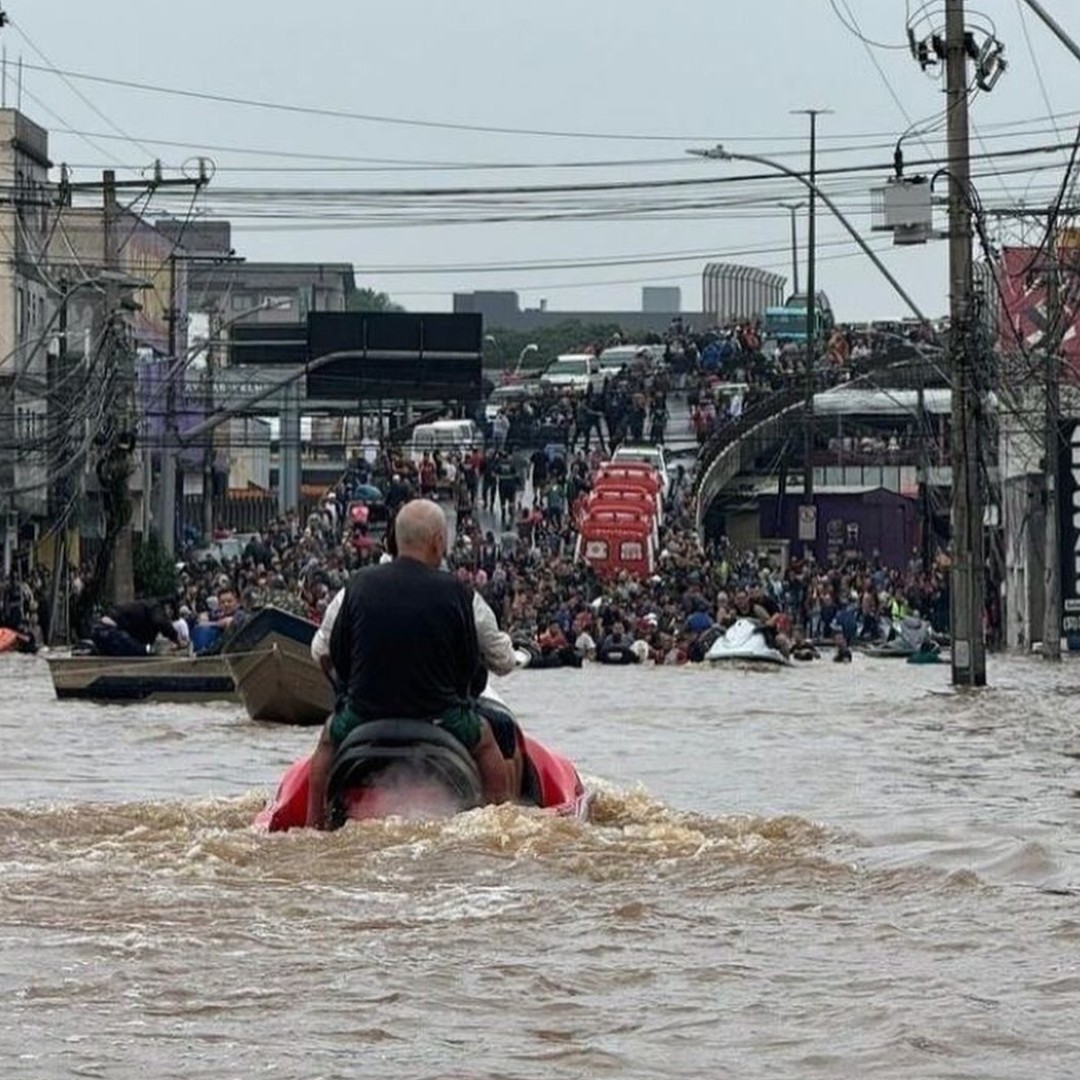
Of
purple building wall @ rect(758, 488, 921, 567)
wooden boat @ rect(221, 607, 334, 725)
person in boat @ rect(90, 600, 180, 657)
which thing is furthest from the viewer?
purple building wall @ rect(758, 488, 921, 567)

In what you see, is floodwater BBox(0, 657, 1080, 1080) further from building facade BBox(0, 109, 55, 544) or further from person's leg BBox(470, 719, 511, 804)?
building facade BBox(0, 109, 55, 544)

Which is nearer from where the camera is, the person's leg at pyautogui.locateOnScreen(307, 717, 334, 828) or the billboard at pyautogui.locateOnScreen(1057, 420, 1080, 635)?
Result: the person's leg at pyautogui.locateOnScreen(307, 717, 334, 828)

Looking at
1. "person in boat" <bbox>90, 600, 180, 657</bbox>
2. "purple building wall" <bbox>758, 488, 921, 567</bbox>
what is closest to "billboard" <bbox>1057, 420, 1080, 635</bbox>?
"person in boat" <bbox>90, 600, 180, 657</bbox>

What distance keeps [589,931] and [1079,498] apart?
4116 cm

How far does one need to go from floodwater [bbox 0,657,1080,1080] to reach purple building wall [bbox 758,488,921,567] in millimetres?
62595

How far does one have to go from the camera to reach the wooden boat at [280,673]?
2881 centimetres

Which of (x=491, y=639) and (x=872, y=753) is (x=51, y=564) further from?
(x=491, y=639)

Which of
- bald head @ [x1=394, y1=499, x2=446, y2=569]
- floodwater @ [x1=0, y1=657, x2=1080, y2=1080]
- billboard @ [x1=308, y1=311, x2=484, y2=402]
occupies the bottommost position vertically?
floodwater @ [x1=0, y1=657, x2=1080, y2=1080]

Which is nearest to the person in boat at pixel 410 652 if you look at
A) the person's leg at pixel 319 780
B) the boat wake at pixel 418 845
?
the person's leg at pixel 319 780

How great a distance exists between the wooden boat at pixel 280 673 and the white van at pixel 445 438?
169ft

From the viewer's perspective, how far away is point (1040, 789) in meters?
19.3

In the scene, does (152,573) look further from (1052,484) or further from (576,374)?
(576,374)

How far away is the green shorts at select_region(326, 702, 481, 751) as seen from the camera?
13671 millimetres

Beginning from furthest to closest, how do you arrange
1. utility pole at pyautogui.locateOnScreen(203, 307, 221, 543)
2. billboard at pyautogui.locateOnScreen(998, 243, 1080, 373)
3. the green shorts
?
utility pole at pyautogui.locateOnScreen(203, 307, 221, 543) → billboard at pyautogui.locateOnScreen(998, 243, 1080, 373) → the green shorts
